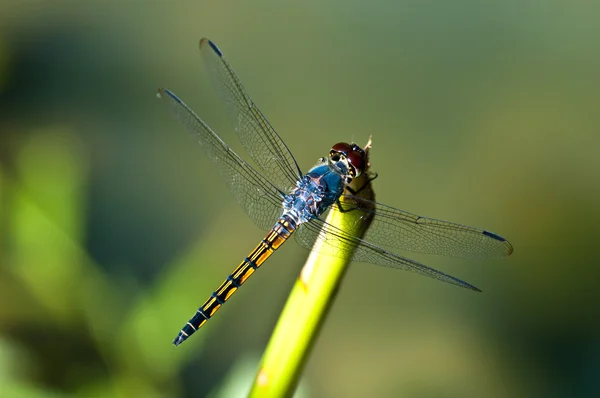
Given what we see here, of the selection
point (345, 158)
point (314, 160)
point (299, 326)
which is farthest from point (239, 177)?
point (299, 326)

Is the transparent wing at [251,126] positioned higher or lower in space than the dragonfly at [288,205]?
higher

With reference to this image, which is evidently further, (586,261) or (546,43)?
(546,43)

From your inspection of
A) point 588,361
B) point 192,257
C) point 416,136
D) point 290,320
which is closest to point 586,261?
point 588,361

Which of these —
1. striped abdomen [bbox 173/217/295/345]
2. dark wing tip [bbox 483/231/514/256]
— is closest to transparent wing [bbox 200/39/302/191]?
striped abdomen [bbox 173/217/295/345]

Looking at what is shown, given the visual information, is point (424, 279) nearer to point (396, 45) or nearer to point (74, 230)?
point (396, 45)

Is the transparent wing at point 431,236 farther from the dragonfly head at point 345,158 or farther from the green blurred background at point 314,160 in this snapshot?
the green blurred background at point 314,160

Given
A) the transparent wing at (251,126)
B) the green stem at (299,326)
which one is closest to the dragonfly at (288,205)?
the transparent wing at (251,126)

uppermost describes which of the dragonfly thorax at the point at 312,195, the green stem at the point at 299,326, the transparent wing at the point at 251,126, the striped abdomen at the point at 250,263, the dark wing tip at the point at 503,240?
the transparent wing at the point at 251,126
